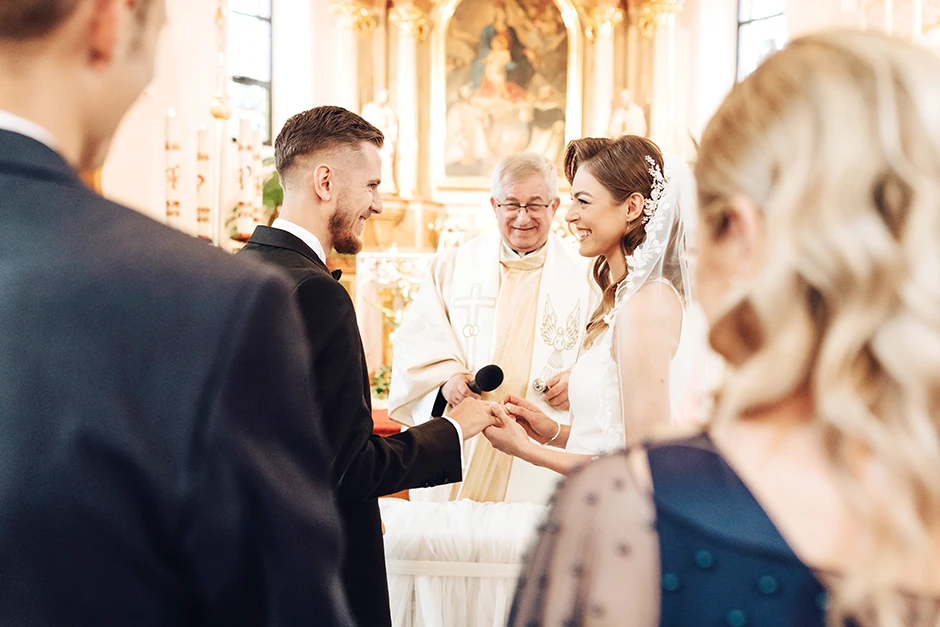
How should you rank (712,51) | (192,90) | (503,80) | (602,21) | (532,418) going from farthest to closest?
(712,51)
(503,80)
(602,21)
(192,90)
(532,418)

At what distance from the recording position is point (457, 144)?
41.7ft

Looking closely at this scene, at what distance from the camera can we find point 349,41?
480 inches

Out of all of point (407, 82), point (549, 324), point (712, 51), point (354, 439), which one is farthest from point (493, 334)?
point (712, 51)

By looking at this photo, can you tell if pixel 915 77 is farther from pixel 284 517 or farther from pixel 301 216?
pixel 301 216

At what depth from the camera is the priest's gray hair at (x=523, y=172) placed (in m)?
4.44

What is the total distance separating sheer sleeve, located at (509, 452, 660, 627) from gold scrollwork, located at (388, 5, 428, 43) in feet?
39.4

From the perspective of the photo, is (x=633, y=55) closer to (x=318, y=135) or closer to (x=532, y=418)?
(x=532, y=418)

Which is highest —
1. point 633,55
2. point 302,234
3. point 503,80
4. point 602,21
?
point 602,21

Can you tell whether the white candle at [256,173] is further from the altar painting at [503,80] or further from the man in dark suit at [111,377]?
the man in dark suit at [111,377]

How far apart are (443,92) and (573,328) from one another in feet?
28.2

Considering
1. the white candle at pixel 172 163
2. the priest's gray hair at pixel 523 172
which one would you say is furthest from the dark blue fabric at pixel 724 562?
the white candle at pixel 172 163

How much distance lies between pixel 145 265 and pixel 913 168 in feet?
2.56

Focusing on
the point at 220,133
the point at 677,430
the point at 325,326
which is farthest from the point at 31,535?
the point at 220,133

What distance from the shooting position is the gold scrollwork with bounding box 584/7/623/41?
12359mm
